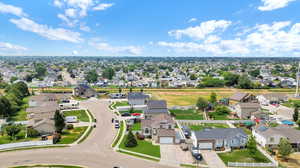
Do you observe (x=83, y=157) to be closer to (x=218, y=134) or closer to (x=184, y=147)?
(x=184, y=147)

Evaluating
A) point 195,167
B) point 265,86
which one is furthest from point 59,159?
point 265,86

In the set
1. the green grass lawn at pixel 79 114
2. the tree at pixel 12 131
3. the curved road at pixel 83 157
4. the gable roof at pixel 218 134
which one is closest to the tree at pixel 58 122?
the curved road at pixel 83 157

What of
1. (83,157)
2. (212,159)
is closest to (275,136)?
(212,159)

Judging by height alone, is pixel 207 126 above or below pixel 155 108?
below

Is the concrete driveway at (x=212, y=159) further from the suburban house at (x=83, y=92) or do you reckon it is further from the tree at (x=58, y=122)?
the suburban house at (x=83, y=92)

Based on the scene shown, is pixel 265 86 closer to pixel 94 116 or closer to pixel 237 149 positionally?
pixel 237 149

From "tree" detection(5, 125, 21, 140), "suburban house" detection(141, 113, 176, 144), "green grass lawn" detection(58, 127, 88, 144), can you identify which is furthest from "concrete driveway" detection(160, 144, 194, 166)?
"tree" detection(5, 125, 21, 140)
